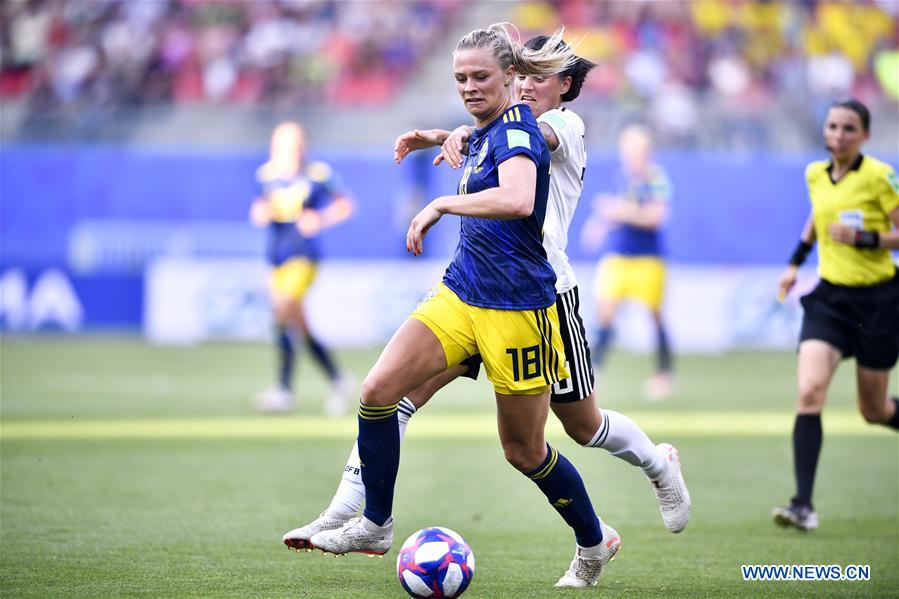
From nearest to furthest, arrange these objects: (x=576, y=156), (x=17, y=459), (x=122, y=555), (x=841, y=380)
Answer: (x=576, y=156) < (x=122, y=555) < (x=17, y=459) < (x=841, y=380)

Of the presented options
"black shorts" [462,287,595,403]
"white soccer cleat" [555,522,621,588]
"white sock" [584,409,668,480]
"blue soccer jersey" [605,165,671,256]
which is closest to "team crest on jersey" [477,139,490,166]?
"black shorts" [462,287,595,403]

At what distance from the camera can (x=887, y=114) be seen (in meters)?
20.8

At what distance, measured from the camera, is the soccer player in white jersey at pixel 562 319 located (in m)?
5.55

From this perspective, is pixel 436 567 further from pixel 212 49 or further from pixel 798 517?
pixel 212 49

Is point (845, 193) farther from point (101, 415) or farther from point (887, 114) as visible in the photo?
point (887, 114)

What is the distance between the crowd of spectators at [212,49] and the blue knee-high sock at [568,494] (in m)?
17.0

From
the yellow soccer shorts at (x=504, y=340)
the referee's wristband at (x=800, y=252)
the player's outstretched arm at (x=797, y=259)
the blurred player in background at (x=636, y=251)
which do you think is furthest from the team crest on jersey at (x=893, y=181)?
the blurred player in background at (x=636, y=251)

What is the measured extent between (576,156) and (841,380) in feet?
38.3

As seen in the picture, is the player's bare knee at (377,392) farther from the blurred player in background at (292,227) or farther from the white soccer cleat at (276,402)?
the blurred player in background at (292,227)

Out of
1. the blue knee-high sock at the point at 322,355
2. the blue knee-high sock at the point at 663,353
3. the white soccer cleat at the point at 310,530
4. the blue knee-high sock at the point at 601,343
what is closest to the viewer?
the white soccer cleat at the point at 310,530

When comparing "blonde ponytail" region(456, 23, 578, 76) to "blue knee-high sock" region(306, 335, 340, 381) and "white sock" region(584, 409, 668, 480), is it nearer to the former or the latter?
"white sock" region(584, 409, 668, 480)

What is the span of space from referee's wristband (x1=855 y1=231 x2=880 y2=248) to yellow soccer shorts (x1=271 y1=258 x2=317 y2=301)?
6.57m

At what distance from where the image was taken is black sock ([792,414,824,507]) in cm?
717

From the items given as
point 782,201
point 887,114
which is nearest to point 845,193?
point 782,201
